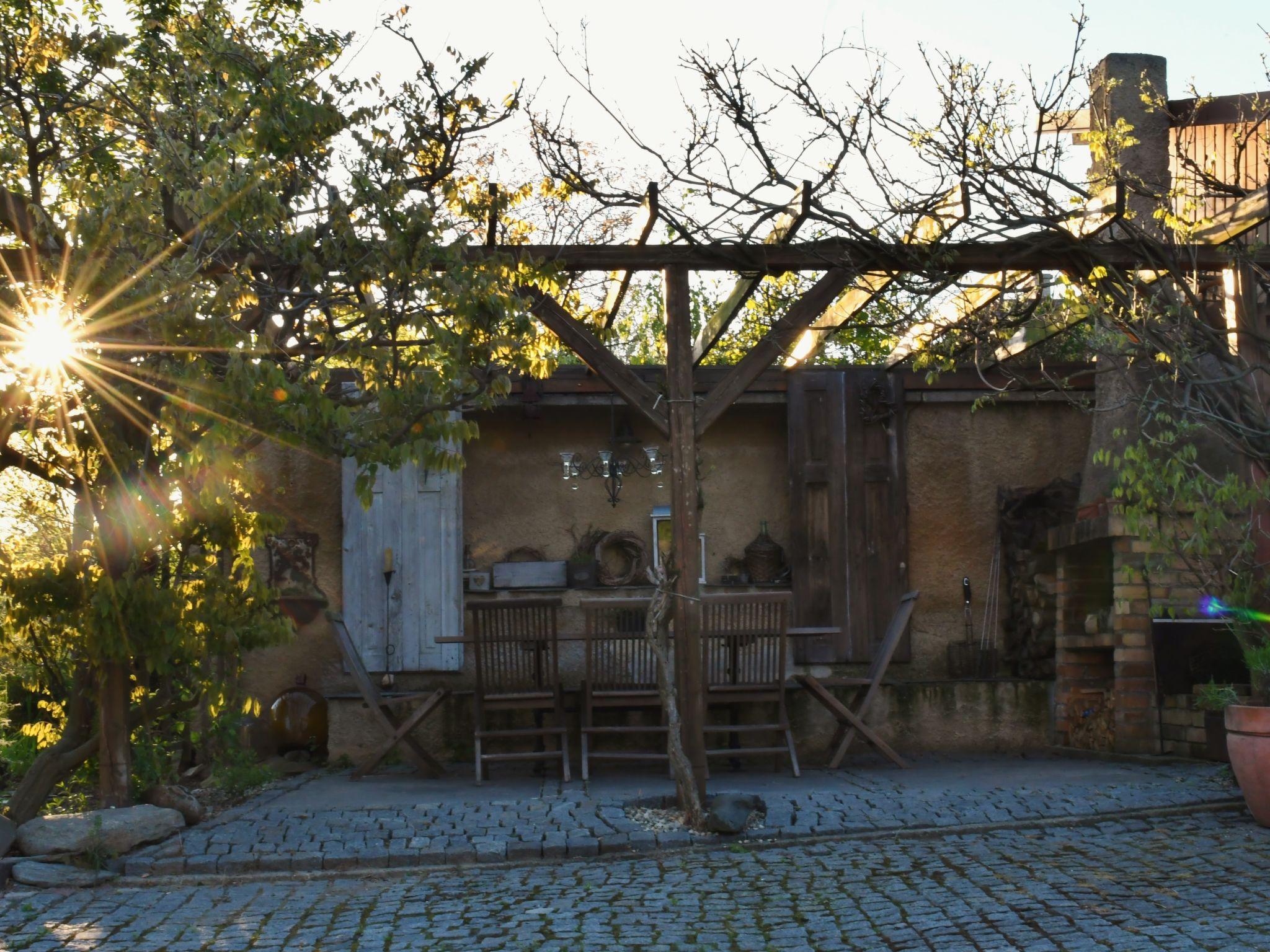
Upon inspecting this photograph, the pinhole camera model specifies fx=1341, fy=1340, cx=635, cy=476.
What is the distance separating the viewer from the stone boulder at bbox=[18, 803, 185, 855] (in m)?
5.44

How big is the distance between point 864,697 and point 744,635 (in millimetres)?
962

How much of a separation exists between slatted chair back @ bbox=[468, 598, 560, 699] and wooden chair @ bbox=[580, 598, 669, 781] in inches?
8.5

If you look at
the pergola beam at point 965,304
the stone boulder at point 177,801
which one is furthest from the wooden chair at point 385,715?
the pergola beam at point 965,304

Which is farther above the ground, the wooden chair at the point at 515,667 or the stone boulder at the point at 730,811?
the wooden chair at the point at 515,667

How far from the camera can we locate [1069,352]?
10.3m

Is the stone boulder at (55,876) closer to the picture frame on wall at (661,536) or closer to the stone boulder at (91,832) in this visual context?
the stone boulder at (91,832)

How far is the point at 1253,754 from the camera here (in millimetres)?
5574

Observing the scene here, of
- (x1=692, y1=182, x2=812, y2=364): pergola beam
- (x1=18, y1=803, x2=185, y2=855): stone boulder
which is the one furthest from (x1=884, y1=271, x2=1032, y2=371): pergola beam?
(x1=18, y1=803, x2=185, y2=855): stone boulder

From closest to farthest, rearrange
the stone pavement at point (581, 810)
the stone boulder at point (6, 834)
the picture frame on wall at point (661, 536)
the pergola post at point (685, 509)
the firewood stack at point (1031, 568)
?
1. the stone boulder at point (6, 834)
2. the stone pavement at point (581, 810)
3. the pergola post at point (685, 509)
4. the firewood stack at point (1031, 568)
5. the picture frame on wall at point (661, 536)

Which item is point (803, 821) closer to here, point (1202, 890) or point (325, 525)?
point (1202, 890)

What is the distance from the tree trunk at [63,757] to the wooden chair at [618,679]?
8.16 ft

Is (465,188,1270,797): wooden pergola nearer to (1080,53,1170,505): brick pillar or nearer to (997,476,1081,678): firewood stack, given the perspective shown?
(1080,53,1170,505): brick pillar

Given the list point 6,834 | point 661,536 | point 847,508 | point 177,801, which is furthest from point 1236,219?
point 6,834

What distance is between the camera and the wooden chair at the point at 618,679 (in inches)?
286
